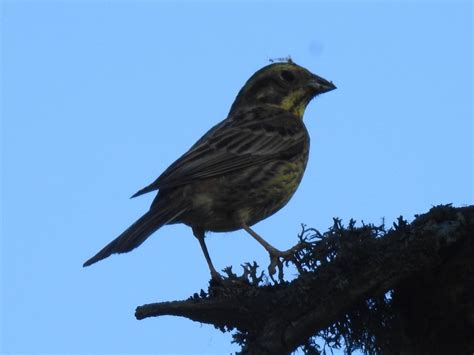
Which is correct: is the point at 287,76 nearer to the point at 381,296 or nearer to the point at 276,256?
the point at 276,256

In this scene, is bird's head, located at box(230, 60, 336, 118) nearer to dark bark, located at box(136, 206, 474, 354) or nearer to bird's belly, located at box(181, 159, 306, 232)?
bird's belly, located at box(181, 159, 306, 232)

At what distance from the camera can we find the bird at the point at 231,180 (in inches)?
298

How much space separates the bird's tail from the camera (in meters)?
6.79

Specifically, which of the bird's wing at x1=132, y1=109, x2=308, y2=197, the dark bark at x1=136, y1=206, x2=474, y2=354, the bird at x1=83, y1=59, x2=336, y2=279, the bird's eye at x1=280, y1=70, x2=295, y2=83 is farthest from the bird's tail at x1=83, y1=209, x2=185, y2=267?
the bird's eye at x1=280, y1=70, x2=295, y2=83

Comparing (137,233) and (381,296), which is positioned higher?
(137,233)

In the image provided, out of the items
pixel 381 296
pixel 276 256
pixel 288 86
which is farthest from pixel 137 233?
pixel 288 86

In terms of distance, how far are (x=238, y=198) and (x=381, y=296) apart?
265cm

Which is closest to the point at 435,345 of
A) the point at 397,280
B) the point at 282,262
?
the point at 397,280

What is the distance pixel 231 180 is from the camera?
318 inches

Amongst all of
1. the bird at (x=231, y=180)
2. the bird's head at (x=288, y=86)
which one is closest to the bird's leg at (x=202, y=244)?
the bird at (x=231, y=180)

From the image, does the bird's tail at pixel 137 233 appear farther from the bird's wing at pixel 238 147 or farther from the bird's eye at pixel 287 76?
the bird's eye at pixel 287 76

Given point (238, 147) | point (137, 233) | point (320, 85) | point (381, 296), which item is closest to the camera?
point (381, 296)

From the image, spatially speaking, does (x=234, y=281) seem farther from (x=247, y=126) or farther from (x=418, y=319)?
(x=247, y=126)

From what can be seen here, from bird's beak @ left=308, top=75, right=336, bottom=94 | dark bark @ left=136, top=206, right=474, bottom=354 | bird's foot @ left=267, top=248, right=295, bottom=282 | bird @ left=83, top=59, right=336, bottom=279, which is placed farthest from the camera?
bird's beak @ left=308, top=75, right=336, bottom=94
